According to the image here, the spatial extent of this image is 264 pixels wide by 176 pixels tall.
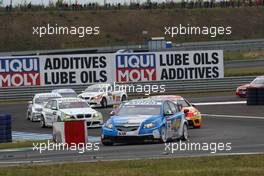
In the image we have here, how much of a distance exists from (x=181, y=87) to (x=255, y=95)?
483 inches

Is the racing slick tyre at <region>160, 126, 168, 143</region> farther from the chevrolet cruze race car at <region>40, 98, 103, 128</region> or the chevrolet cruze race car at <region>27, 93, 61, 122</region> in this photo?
the chevrolet cruze race car at <region>27, 93, 61, 122</region>

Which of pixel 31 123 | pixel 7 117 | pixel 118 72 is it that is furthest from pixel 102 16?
pixel 7 117

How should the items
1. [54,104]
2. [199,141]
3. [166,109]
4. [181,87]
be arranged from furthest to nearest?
1. [181,87]
2. [54,104]
3. [166,109]
4. [199,141]

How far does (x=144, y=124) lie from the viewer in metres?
22.8

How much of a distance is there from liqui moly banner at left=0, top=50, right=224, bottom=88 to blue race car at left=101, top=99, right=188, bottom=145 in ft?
88.7

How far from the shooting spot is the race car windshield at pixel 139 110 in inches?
932

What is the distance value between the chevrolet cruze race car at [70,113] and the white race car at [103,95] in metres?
10.6

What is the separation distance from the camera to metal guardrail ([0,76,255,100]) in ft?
166

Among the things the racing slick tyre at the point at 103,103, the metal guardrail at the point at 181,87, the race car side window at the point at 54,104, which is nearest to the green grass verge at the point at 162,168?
the race car side window at the point at 54,104

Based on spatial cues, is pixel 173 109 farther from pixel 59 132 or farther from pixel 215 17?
pixel 215 17

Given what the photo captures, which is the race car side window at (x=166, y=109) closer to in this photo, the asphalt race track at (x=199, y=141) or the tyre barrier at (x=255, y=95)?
the asphalt race track at (x=199, y=141)

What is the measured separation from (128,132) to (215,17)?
67.3m

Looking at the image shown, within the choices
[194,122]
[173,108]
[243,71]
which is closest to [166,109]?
[173,108]

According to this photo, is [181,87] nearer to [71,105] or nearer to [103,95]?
[103,95]
